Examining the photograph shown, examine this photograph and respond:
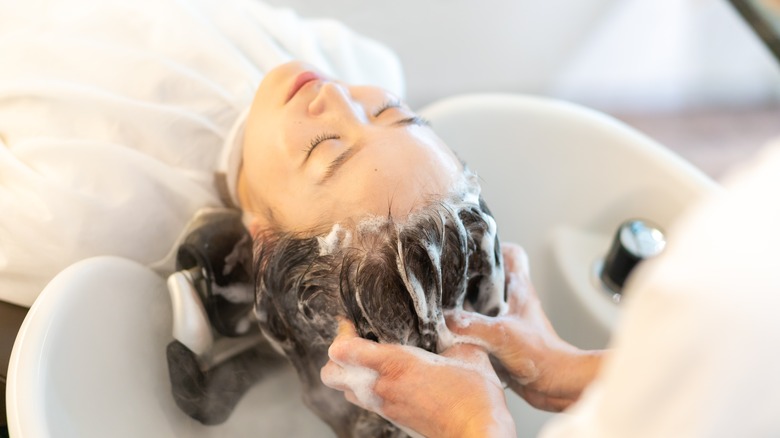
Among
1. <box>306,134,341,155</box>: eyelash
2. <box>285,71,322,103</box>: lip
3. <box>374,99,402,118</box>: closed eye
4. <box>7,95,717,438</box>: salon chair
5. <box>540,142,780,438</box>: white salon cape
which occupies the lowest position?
<box>7,95,717,438</box>: salon chair

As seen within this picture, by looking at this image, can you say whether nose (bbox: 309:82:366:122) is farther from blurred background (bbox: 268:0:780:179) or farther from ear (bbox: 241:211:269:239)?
blurred background (bbox: 268:0:780:179)

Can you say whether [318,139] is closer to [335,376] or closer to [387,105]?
[387,105]

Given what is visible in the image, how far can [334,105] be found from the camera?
682 millimetres

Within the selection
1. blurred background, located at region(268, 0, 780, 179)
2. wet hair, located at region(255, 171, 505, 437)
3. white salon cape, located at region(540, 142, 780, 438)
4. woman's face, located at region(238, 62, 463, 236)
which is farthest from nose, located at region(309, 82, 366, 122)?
blurred background, located at region(268, 0, 780, 179)

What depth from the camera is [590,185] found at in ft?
3.17

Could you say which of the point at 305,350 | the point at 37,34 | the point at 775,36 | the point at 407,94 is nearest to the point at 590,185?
the point at 775,36

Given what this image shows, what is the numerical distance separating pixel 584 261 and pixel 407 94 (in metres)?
0.72

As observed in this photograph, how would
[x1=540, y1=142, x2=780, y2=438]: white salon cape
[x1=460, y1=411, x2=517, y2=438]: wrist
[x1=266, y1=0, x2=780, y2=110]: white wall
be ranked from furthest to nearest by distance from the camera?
[x1=266, y1=0, x2=780, y2=110]: white wall < [x1=460, y1=411, x2=517, y2=438]: wrist < [x1=540, y1=142, x2=780, y2=438]: white salon cape

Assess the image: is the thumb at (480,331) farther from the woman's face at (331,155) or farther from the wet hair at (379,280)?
the woman's face at (331,155)

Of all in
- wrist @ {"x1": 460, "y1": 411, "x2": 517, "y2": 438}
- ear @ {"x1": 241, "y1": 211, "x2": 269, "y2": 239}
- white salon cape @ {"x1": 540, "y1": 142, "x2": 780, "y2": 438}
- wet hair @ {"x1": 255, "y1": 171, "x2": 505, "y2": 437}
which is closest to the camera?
white salon cape @ {"x1": 540, "y1": 142, "x2": 780, "y2": 438}

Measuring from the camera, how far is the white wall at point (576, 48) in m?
1.38

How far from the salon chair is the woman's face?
0.20 metres

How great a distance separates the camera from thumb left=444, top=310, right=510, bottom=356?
616 mm

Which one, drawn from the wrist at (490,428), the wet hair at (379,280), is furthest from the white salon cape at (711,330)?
the wet hair at (379,280)
